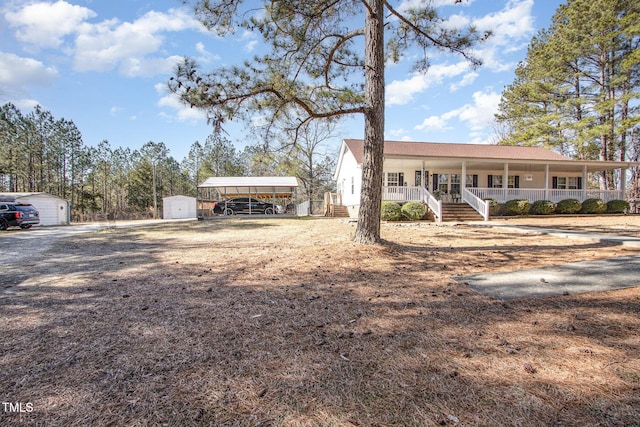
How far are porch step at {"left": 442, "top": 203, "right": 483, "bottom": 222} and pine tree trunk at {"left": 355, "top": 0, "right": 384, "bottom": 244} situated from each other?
404 inches

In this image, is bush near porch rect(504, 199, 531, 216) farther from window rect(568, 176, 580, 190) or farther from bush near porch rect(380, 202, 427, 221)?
window rect(568, 176, 580, 190)

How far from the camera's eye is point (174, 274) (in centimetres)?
520

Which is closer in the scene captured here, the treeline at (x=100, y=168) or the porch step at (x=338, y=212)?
the porch step at (x=338, y=212)

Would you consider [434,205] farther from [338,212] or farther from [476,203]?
[338,212]

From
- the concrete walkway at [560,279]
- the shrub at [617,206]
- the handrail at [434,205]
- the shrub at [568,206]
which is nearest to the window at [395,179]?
the handrail at [434,205]

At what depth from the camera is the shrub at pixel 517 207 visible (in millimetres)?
16688

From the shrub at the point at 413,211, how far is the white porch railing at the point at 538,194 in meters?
4.20

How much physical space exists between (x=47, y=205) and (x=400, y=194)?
2406cm

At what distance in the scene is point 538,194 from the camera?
61.0ft

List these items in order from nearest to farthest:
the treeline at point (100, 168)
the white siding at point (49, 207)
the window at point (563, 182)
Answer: the white siding at point (49, 207) < the window at point (563, 182) < the treeline at point (100, 168)

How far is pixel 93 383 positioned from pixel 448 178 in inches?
Answer: 873

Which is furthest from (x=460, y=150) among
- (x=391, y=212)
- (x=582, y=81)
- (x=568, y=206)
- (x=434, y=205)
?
(x=582, y=81)

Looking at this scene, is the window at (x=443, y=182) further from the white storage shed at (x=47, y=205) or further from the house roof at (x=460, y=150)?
the white storage shed at (x=47, y=205)

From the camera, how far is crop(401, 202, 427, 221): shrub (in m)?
15.5
